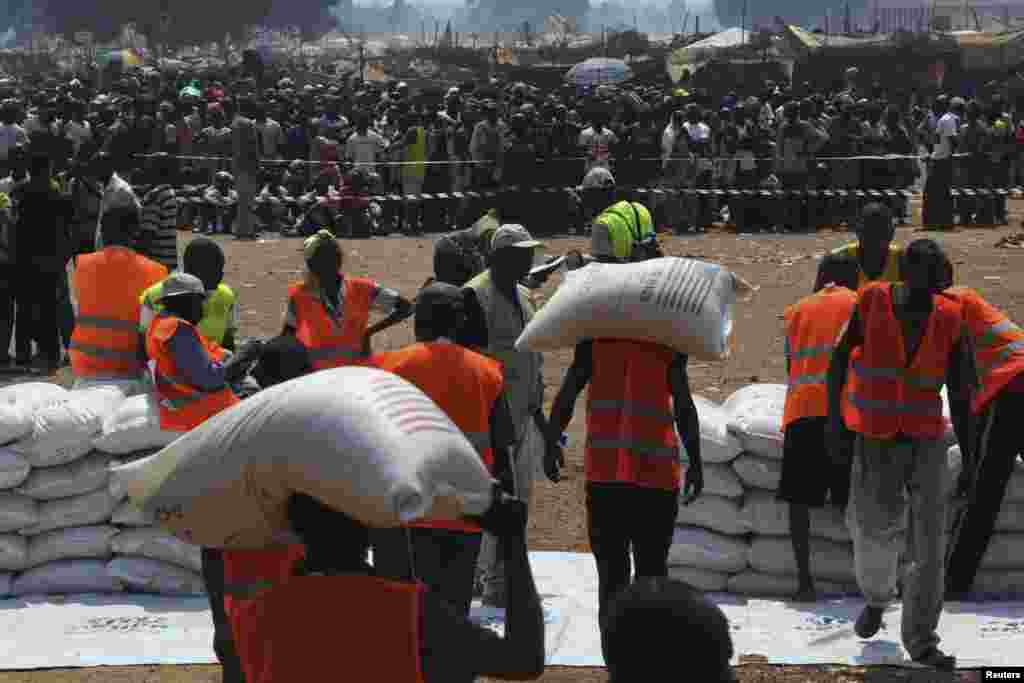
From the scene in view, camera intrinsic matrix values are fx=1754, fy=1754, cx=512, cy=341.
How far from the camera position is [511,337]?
710 cm

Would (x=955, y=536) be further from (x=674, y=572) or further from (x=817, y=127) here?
(x=817, y=127)

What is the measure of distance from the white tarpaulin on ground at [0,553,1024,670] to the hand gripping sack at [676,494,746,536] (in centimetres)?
29

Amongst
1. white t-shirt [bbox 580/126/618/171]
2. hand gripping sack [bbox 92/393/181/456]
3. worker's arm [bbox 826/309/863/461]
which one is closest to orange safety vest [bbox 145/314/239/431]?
hand gripping sack [bbox 92/393/181/456]

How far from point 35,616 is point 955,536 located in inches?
148

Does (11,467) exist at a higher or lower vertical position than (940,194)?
higher

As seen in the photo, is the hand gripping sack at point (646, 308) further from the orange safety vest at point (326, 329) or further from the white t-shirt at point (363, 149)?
the white t-shirt at point (363, 149)

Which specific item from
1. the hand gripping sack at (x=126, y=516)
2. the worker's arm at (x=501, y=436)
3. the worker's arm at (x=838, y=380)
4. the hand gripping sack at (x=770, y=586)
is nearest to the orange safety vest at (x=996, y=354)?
the worker's arm at (x=838, y=380)

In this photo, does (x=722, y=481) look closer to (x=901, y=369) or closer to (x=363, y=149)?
(x=901, y=369)

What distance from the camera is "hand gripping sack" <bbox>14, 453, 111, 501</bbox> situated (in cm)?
736

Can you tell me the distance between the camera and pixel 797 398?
7086mm

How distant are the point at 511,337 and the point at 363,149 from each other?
14420 millimetres

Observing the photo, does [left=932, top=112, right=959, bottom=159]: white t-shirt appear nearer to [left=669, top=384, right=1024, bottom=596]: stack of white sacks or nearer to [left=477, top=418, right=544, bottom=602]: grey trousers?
[left=669, top=384, right=1024, bottom=596]: stack of white sacks

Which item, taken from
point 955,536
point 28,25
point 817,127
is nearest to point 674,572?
point 955,536

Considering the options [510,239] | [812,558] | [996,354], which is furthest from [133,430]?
[996,354]
